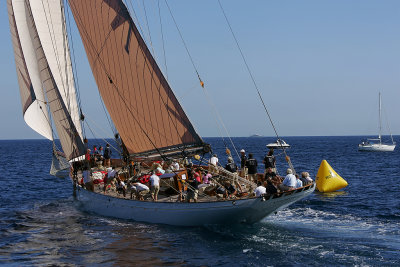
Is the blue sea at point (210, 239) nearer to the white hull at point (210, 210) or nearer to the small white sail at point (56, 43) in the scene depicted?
the white hull at point (210, 210)

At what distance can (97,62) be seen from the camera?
26328 mm

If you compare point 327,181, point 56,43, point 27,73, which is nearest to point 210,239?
point 327,181

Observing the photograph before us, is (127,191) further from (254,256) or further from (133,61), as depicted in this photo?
(254,256)

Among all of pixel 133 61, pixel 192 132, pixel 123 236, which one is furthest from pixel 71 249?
pixel 133 61

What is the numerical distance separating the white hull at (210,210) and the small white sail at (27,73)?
14399mm

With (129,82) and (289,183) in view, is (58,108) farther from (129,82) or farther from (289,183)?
(289,183)

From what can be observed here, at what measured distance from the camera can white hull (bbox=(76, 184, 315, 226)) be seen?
2100 centimetres

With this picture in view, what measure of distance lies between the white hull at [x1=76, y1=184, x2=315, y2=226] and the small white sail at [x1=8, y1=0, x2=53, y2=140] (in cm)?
1440

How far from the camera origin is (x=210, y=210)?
69.8 ft

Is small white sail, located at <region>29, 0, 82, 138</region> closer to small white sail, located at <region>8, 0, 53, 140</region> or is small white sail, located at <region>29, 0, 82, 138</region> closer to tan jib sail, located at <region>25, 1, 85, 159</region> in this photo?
small white sail, located at <region>8, 0, 53, 140</region>

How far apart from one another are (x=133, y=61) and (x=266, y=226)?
10.4 metres

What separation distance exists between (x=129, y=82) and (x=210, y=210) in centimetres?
819

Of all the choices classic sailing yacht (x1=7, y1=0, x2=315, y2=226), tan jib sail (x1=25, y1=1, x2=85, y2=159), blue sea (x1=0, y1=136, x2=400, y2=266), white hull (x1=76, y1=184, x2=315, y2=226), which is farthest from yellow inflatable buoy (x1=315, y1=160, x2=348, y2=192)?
tan jib sail (x1=25, y1=1, x2=85, y2=159)

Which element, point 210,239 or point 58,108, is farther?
point 58,108
